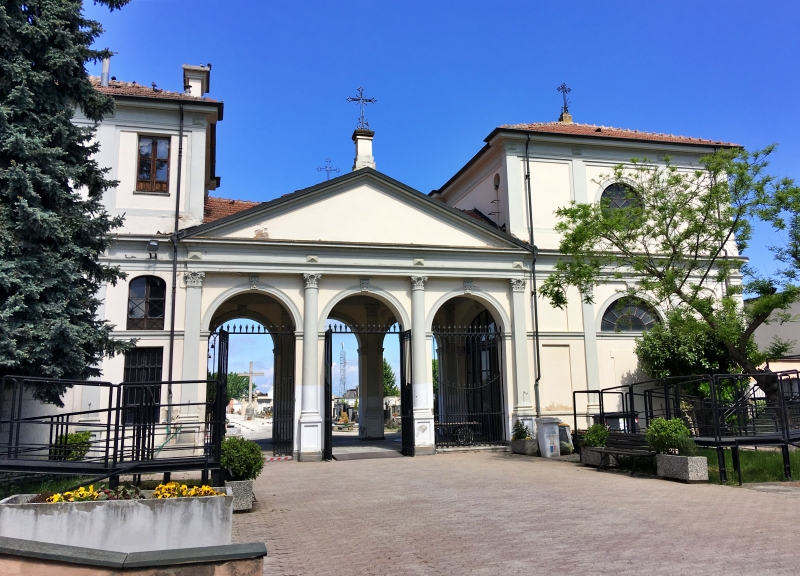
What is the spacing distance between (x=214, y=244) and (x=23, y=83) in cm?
849

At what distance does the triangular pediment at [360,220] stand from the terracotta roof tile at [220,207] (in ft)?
5.87

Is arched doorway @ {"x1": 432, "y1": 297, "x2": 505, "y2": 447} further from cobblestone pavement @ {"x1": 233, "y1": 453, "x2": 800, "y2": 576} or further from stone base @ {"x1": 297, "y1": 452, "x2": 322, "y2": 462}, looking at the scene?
cobblestone pavement @ {"x1": 233, "y1": 453, "x2": 800, "y2": 576}

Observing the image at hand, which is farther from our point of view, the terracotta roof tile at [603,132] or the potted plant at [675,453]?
the terracotta roof tile at [603,132]

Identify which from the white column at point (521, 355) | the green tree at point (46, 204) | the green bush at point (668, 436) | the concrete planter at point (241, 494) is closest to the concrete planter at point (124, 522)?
the concrete planter at point (241, 494)

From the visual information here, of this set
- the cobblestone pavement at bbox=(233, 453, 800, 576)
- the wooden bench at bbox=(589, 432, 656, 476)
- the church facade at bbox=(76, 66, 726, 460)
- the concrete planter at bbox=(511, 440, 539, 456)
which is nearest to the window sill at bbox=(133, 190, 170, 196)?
the church facade at bbox=(76, 66, 726, 460)

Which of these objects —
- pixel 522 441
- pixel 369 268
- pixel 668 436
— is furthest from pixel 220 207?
pixel 668 436

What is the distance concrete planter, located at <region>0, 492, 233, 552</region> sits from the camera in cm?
632

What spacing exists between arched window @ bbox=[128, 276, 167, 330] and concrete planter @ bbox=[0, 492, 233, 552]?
11.7 meters

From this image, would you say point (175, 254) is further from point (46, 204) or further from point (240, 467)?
point (240, 467)

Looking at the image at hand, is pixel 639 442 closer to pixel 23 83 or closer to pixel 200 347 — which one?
pixel 200 347

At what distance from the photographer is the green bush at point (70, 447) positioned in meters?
7.84

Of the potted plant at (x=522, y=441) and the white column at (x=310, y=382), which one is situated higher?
the white column at (x=310, y=382)

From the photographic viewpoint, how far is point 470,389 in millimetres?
20953

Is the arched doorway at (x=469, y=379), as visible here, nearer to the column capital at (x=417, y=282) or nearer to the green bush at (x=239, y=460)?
the column capital at (x=417, y=282)
